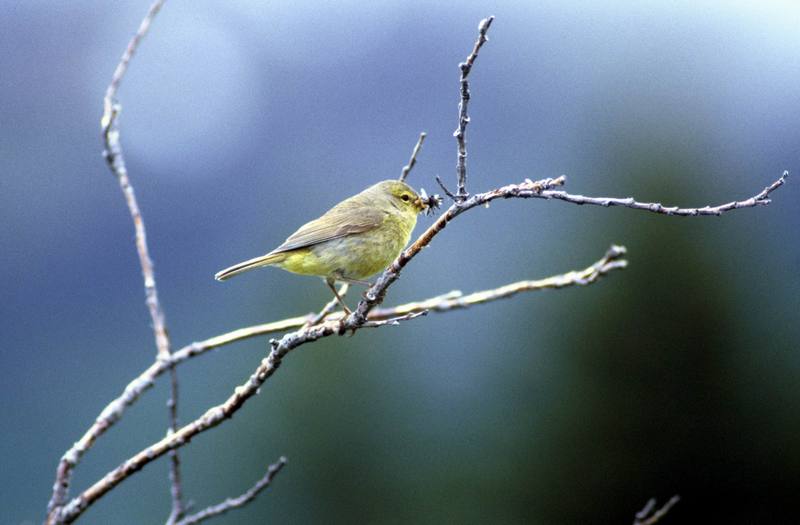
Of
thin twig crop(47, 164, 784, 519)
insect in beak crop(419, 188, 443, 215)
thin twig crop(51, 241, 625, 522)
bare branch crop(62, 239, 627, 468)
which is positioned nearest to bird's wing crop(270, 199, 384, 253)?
insect in beak crop(419, 188, 443, 215)

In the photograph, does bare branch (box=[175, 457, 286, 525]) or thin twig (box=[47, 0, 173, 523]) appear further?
bare branch (box=[175, 457, 286, 525])

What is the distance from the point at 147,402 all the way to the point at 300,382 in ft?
113

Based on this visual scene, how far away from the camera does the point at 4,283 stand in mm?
110438

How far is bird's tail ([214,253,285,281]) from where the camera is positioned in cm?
516

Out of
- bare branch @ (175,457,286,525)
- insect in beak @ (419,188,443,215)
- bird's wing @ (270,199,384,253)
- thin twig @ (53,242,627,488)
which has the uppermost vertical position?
bird's wing @ (270,199,384,253)

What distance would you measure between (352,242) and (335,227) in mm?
184

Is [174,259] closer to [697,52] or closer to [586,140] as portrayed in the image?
[697,52]

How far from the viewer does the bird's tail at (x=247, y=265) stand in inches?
203

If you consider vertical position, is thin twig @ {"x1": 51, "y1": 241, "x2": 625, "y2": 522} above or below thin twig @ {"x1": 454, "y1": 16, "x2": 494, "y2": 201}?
below

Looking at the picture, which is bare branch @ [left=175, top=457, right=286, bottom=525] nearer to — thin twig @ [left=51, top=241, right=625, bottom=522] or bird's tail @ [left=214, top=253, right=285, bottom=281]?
thin twig @ [left=51, top=241, right=625, bottom=522]

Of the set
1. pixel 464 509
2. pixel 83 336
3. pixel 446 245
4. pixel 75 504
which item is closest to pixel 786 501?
pixel 464 509

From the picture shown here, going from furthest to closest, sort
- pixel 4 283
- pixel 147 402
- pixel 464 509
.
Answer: pixel 4 283 < pixel 147 402 < pixel 464 509

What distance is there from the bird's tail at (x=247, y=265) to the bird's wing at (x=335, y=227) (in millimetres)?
49

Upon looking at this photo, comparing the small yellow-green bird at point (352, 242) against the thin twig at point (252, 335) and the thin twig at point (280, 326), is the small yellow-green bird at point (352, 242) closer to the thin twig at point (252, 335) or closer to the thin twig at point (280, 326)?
the thin twig at point (280, 326)
